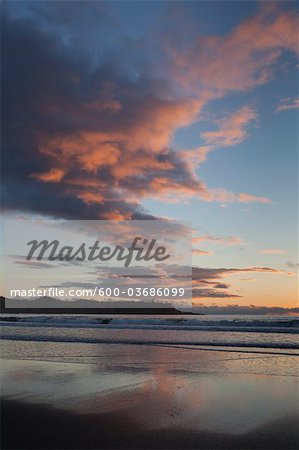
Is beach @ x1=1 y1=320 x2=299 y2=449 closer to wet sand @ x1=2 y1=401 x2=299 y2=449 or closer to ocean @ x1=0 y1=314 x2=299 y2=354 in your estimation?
wet sand @ x1=2 y1=401 x2=299 y2=449

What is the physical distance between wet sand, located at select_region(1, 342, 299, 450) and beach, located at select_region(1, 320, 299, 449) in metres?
0.02

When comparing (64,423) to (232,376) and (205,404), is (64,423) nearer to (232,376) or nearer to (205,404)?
(205,404)

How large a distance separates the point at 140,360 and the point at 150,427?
354 inches

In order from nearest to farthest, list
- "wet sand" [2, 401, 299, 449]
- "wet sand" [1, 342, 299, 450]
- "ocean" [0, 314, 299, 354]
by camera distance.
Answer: "wet sand" [2, 401, 299, 449] < "wet sand" [1, 342, 299, 450] < "ocean" [0, 314, 299, 354]

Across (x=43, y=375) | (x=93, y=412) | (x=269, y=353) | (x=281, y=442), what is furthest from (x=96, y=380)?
(x=269, y=353)

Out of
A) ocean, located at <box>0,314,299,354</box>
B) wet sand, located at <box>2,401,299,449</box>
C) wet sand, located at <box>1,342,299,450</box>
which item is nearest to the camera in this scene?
wet sand, located at <box>2,401,299,449</box>

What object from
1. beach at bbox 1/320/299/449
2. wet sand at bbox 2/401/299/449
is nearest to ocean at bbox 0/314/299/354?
beach at bbox 1/320/299/449

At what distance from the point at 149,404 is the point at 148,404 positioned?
0.9 inches

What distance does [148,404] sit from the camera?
28.2 ft

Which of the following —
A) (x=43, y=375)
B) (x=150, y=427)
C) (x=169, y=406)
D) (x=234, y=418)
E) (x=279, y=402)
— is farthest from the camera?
(x=43, y=375)

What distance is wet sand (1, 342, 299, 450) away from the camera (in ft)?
20.8

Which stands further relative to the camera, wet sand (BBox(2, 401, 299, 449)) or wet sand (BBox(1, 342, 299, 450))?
wet sand (BBox(1, 342, 299, 450))

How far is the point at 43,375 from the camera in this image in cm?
1209

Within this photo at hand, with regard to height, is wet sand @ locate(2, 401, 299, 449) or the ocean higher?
wet sand @ locate(2, 401, 299, 449)
